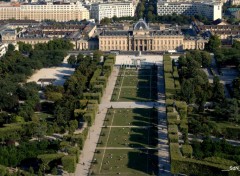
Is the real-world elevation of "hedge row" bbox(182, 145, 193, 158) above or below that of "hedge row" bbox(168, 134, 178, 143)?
below

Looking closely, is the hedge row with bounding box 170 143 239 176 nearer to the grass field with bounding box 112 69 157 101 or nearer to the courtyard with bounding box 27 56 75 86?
the grass field with bounding box 112 69 157 101

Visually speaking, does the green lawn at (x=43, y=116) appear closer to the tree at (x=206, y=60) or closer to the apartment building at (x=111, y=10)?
the tree at (x=206, y=60)

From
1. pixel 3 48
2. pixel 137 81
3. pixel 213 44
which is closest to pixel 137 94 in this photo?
pixel 137 81

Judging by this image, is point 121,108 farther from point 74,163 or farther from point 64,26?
point 64,26

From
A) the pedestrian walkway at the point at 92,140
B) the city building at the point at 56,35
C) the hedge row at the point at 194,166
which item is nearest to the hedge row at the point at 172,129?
the hedge row at the point at 194,166

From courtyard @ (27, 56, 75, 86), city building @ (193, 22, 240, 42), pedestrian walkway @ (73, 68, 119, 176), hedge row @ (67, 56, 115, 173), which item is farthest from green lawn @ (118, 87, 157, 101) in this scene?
city building @ (193, 22, 240, 42)

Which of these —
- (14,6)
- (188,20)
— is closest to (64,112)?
(188,20)

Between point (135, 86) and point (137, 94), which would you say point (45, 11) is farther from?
point (137, 94)
